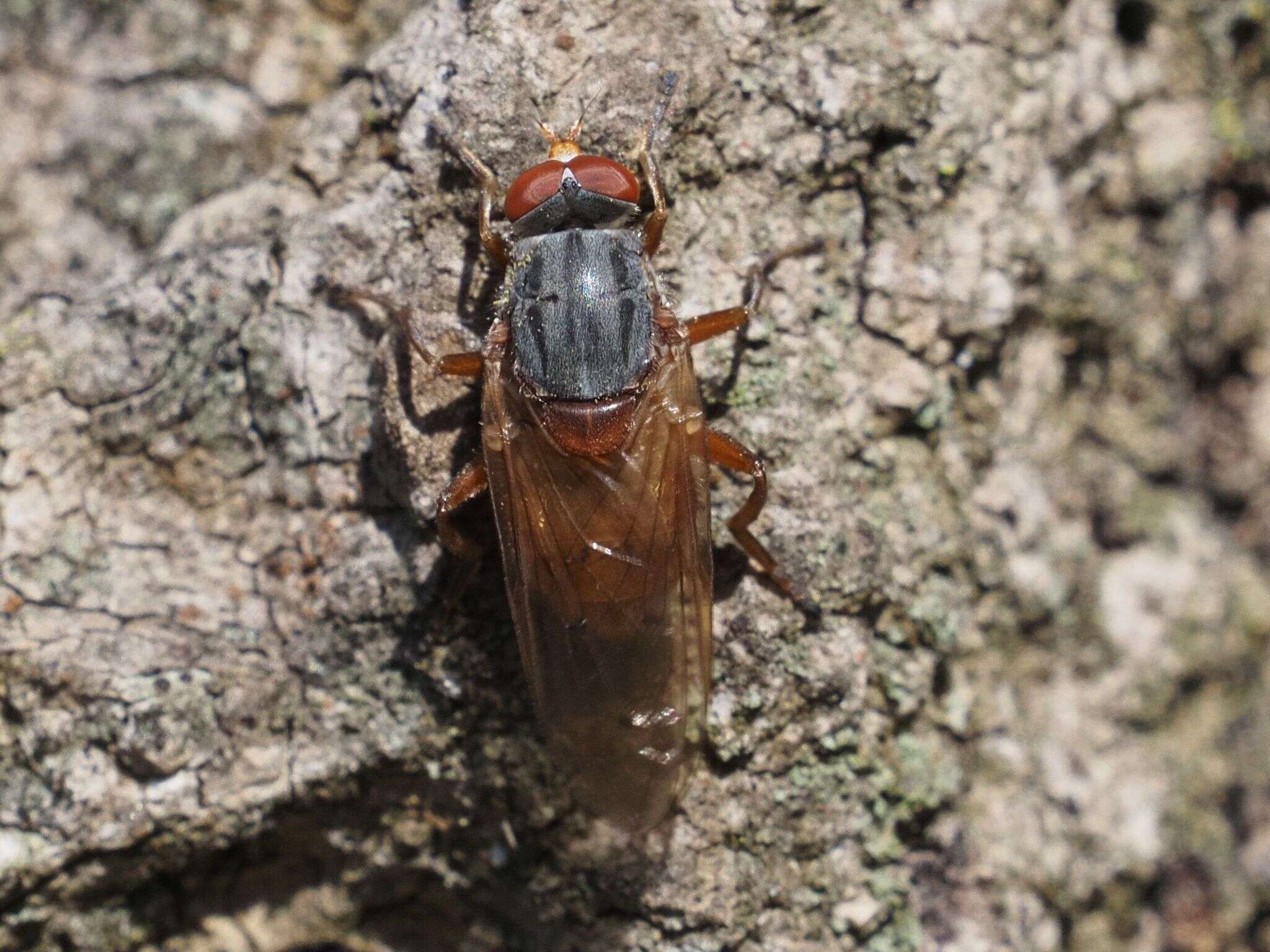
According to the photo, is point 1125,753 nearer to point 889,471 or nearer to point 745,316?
point 889,471

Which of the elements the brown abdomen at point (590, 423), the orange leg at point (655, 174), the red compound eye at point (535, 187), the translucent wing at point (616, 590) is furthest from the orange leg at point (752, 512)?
the red compound eye at point (535, 187)

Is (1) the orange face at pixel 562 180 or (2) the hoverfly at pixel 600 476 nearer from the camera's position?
(2) the hoverfly at pixel 600 476

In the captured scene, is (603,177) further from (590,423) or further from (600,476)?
(600,476)

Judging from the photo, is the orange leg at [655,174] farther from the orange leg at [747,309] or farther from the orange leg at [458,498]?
the orange leg at [458,498]

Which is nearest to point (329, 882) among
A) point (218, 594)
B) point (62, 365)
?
point (218, 594)

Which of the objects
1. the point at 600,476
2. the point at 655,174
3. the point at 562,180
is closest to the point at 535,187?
the point at 562,180

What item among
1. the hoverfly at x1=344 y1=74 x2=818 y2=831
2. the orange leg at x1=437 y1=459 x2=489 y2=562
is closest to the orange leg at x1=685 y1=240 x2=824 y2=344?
the hoverfly at x1=344 y1=74 x2=818 y2=831

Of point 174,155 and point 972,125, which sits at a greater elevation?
point 174,155
